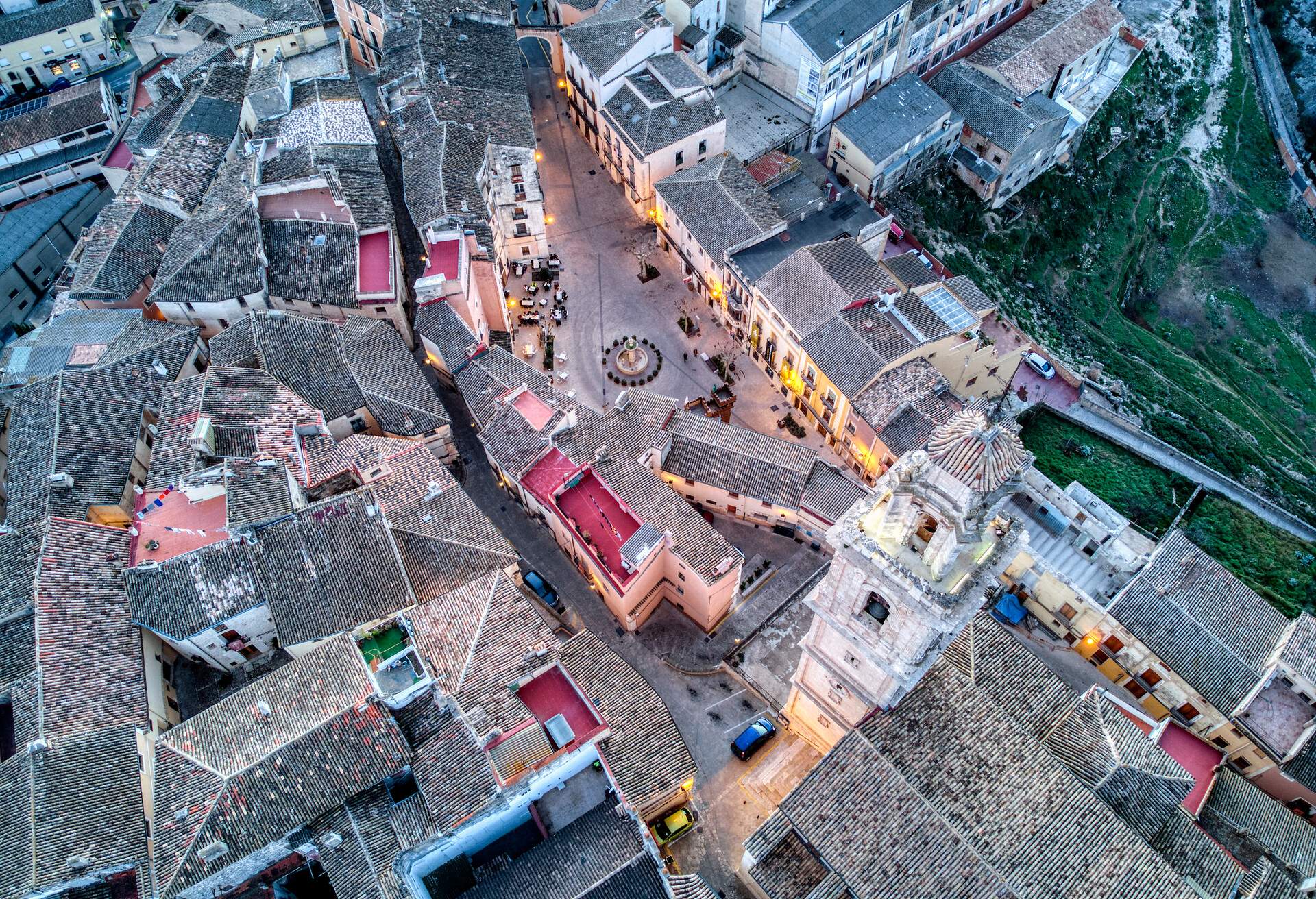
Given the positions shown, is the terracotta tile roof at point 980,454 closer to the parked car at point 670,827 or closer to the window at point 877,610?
the window at point 877,610

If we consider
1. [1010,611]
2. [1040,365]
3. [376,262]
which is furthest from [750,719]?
[376,262]

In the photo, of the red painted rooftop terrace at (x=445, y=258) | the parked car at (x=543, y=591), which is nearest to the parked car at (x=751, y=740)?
the parked car at (x=543, y=591)

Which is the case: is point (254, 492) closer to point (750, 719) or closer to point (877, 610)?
point (750, 719)

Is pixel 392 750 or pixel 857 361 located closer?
pixel 392 750

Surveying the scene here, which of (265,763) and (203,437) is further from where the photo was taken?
(203,437)

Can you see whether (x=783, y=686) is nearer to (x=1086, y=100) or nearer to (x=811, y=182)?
(x=811, y=182)

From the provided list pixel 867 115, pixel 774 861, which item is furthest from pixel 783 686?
pixel 867 115
